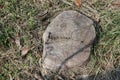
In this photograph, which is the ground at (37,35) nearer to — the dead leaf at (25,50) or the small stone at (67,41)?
the dead leaf at (25,50)

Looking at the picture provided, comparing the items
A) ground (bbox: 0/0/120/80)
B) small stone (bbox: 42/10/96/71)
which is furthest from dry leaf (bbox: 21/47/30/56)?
small stone (bbox: 42/10/96/71)

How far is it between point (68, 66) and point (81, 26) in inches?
19.4

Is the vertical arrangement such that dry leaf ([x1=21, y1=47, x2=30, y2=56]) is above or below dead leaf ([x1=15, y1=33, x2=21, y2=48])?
below

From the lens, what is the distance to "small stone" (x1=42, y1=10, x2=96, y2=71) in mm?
2977

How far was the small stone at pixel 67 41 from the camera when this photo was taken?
298cm

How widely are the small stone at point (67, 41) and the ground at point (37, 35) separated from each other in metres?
0.12

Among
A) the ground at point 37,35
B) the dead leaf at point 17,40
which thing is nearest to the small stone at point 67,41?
the ground at point 37,35

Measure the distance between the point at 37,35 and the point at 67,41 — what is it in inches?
16.0

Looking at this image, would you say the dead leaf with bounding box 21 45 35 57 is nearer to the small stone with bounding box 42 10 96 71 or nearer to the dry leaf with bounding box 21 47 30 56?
the dry leaf with bounding box 21 47 30 56

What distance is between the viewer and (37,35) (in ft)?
10.8

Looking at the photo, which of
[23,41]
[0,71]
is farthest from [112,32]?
[0,71]

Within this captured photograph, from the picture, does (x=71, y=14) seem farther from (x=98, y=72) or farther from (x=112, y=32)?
(x=98, y=72)

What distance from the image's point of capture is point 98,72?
3.06m

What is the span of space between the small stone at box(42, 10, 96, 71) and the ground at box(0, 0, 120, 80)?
0.12m
